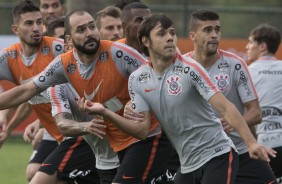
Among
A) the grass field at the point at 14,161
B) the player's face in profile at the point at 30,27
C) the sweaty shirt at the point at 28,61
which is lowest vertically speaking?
the grass field at the point at 14,161

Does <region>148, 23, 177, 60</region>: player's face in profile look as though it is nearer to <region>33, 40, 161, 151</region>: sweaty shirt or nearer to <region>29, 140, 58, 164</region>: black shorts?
<region>33, 40, 161, 151</region>: sweaty shirt

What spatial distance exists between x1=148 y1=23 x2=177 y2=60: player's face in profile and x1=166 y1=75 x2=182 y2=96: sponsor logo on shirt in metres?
0.18

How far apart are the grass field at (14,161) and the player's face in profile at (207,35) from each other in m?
5.53

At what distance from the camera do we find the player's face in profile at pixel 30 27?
10.2m

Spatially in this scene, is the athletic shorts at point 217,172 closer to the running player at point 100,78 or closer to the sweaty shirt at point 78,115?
the running player at point 100,78

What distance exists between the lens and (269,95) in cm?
1070

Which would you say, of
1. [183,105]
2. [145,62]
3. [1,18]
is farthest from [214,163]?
[1,18]

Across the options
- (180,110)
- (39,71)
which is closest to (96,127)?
(180,110)

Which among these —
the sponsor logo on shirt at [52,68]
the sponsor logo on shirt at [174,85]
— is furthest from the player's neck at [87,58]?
the sponsor logo on shirt at [174,85]

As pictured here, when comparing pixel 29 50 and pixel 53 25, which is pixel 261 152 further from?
pixel 53 25

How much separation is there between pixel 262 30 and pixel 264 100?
2.73 ft

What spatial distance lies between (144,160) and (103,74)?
0.86 meters

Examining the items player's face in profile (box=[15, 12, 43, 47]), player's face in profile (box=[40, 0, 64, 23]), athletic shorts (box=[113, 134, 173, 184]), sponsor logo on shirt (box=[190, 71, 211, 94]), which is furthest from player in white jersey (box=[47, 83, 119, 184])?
player's face in profile (box=[40, 0, 64, 23])

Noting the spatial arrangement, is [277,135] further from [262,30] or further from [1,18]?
[1,18]
